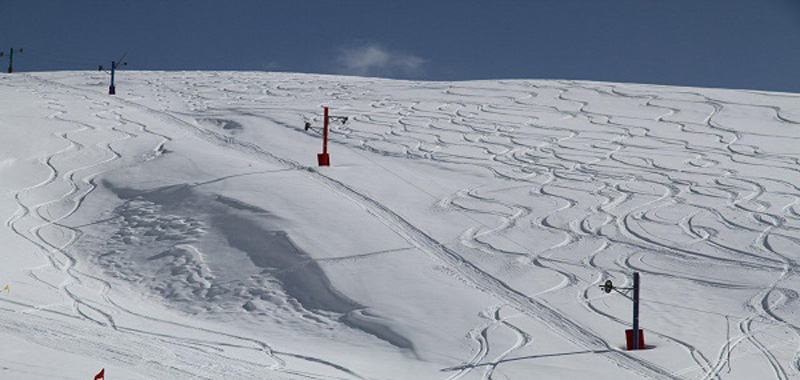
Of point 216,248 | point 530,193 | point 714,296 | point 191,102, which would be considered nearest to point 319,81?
point 191,102

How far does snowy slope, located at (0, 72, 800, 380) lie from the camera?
42.3 ft

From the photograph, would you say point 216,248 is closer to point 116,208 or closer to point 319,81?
point 116,208

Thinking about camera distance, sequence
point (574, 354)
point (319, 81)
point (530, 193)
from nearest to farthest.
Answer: point (574, 354) → point (530, 193) → point (319, 81)

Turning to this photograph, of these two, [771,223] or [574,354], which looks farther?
[771,223]

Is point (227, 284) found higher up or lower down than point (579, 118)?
lower down

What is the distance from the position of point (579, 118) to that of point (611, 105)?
10.1ft

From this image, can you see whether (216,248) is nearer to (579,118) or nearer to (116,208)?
(116,208)

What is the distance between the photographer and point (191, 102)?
3594cm

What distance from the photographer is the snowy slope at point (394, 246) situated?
12883 mm

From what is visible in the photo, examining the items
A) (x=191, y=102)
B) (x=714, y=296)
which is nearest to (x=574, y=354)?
(x=714, y=296)

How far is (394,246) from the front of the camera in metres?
17.5

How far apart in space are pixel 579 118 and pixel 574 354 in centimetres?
2026

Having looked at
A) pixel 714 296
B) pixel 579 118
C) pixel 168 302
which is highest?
pixel 579 118

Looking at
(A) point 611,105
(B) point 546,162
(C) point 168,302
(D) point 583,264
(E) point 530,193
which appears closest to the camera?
(C) point 168,302
